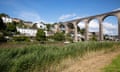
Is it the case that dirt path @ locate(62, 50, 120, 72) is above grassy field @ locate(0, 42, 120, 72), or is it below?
below

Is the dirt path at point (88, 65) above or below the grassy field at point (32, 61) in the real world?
below

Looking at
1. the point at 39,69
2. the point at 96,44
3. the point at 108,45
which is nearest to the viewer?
the point at 39,69

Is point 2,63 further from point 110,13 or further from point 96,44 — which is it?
point 110,13

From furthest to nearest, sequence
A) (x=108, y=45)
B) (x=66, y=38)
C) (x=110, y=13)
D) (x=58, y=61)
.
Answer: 1. (x=66, y=38)
2. (x=110, y=13)
3. (x=108, y=45)
4. (x=58, y=61)

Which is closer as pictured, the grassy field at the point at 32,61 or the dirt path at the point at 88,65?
the grassy field at the point at 32,61

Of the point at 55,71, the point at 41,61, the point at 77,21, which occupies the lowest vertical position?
the point at 55,71

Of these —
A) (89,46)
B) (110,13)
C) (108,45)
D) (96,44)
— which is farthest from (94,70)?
(110,13)

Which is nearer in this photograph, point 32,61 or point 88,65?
point 32,61

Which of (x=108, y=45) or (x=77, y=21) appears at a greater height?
(x=77, y=21)

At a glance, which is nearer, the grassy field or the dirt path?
the grassy field

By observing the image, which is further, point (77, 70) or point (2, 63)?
point (77, 70)

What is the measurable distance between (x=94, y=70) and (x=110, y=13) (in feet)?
115

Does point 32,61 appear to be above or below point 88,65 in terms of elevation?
above

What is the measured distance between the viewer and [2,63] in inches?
243
